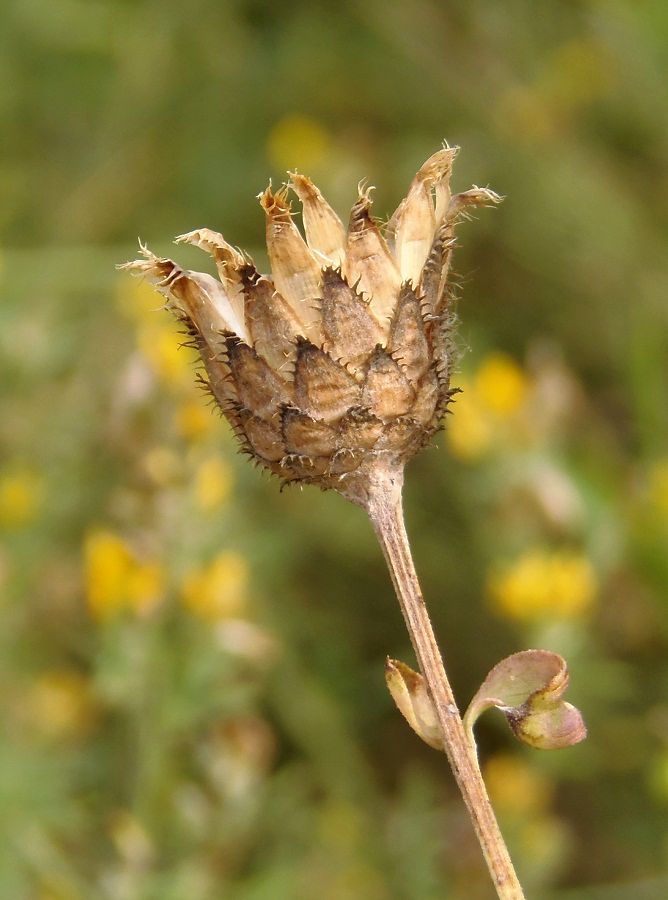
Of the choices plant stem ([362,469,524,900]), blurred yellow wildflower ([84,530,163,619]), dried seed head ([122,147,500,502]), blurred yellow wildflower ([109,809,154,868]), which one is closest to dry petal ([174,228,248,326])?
dried seed head ([122,147,500,502])

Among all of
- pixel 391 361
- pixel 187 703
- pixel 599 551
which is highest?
pixel 599 551

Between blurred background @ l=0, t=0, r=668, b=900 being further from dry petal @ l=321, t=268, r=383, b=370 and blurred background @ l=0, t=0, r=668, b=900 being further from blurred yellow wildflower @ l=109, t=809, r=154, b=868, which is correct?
dry petal @ l=321, t=268, r=383, b=370

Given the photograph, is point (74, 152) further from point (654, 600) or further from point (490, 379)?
point (654, 600)

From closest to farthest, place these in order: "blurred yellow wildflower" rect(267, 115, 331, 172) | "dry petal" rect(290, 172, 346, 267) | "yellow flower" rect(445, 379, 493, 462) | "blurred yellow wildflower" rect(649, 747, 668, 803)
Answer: "dry petal" rect(290, 172, 346, 267) < "blurred yellow wildflower" rect(649, 747, 668, 803) < "yellow flower" rect(445, 379, 493, 462) < "blurred yellow wildflower" rect(267, 115, 331, 172)

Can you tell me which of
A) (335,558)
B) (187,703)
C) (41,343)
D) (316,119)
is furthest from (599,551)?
(316,119)

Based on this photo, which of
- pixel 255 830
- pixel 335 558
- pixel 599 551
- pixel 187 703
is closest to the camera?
pixel 187 703

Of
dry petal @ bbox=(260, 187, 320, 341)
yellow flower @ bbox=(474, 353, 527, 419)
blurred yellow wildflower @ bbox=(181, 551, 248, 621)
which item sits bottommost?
dry petal @ bbox=(260, 187, 320, 341)
